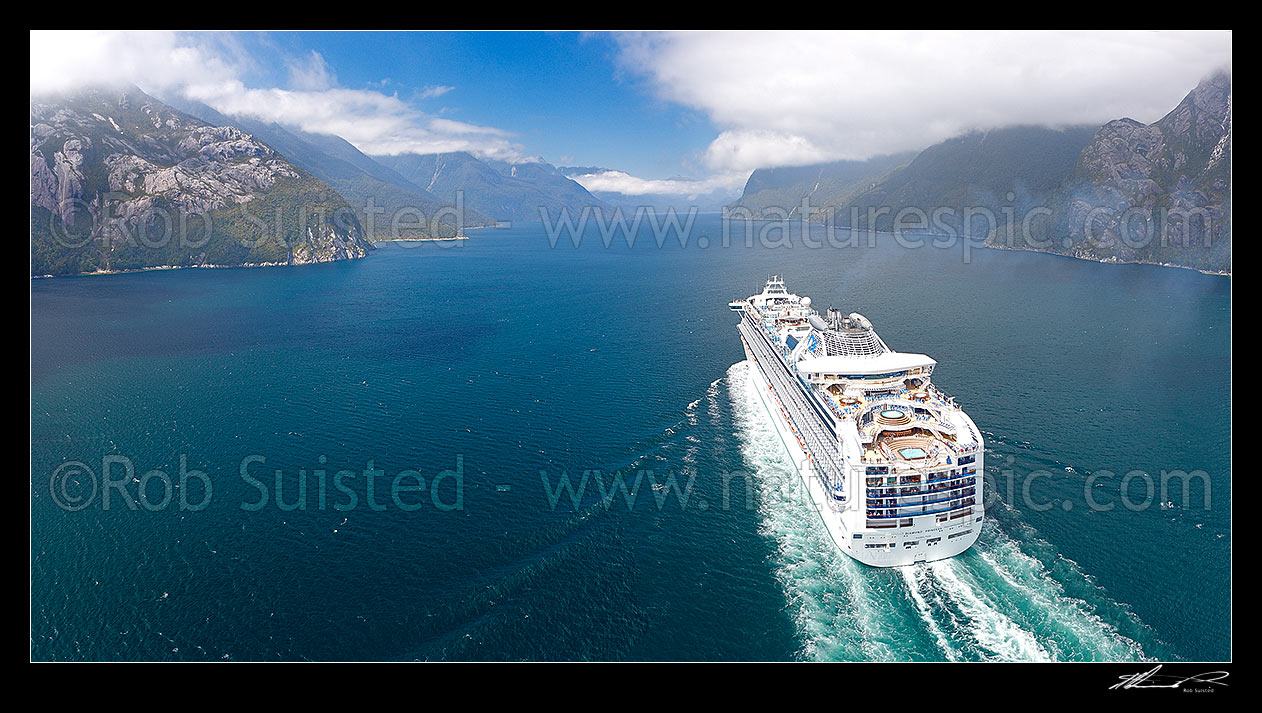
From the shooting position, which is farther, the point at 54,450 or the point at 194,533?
the point at 54,450

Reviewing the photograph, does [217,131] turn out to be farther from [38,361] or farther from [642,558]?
[642,558]

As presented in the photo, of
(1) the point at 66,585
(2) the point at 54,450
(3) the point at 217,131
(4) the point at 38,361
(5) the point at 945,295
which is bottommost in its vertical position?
(1) the point at 66,585

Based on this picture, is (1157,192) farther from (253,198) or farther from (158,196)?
(158,196)

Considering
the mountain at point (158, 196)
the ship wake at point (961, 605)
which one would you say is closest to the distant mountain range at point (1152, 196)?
the ship wake at point (961, 605)

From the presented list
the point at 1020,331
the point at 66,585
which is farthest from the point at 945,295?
the point at 66,585
